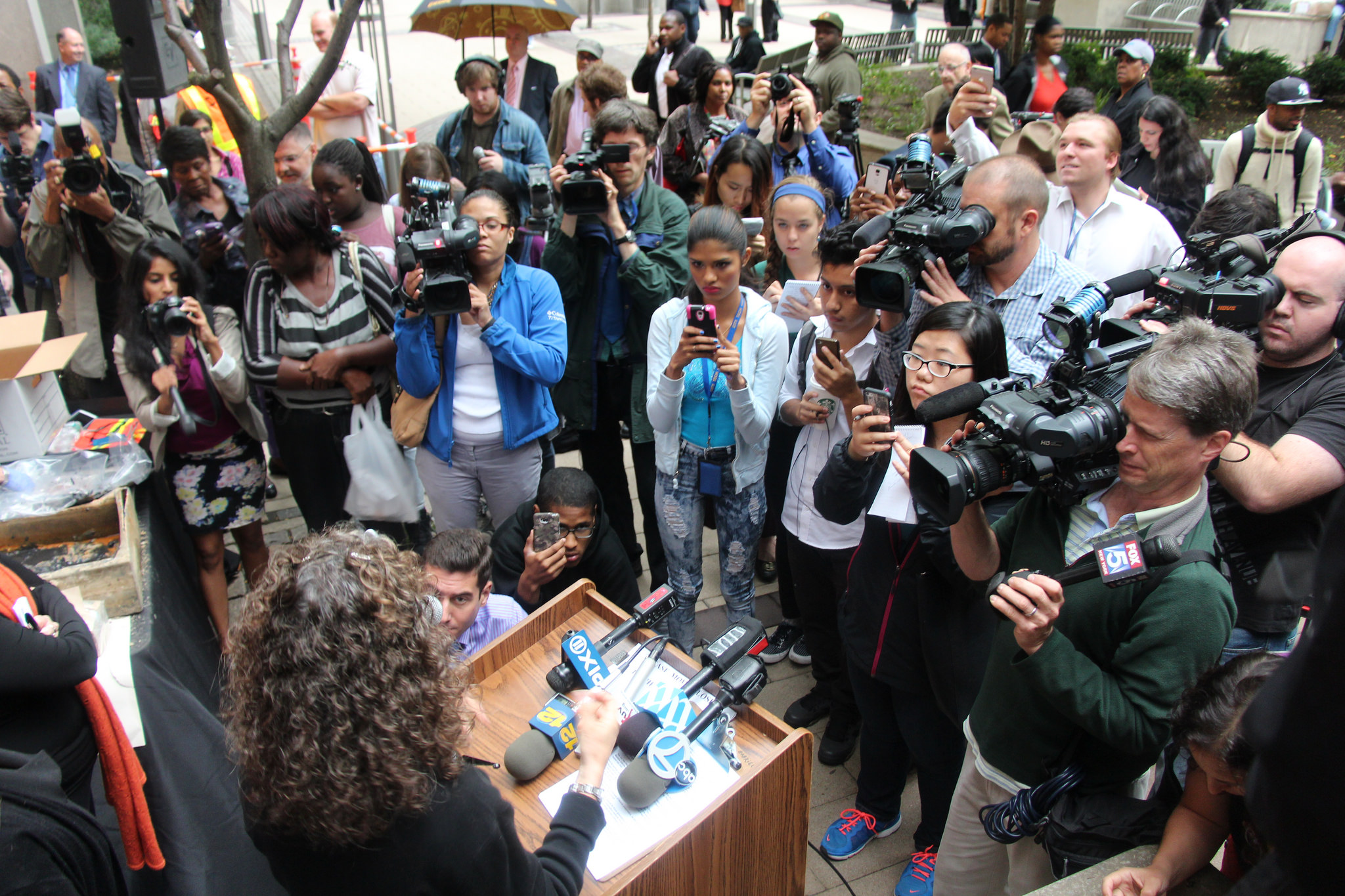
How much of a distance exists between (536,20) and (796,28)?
1334 cm

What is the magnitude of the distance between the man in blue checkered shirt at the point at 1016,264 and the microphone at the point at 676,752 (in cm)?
134

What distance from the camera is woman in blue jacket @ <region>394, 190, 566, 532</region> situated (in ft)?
10.6

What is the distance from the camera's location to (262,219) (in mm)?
3217

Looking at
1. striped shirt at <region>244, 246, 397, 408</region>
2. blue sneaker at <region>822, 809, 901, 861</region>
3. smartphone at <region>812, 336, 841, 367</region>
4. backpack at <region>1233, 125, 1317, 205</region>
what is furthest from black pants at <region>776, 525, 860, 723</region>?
backpack at <region>1233, 125, 1317, 205</region>

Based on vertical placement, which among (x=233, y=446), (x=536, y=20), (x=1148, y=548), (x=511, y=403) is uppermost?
(x=536, y=20)

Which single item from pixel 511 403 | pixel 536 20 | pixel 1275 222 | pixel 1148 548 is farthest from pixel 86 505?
pixel 536 20

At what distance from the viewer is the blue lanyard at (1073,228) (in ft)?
11.7

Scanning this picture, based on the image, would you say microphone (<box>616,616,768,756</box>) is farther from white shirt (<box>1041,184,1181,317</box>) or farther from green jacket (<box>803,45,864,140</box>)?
green jacket (<box>803,45,864,140</box>)

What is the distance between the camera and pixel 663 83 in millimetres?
7730

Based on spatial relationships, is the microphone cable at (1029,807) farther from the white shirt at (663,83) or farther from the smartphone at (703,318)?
the white shirt at (663,83)

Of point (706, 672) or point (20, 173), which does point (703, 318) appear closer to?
point (706, 672)

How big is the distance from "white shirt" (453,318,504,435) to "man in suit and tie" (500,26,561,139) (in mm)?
3840

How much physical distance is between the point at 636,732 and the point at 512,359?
1710mm

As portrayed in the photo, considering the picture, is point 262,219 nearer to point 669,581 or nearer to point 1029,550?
point 669,581
